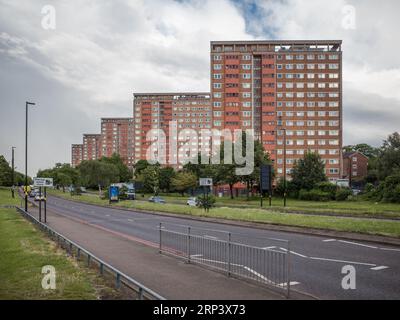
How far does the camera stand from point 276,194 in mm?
72125

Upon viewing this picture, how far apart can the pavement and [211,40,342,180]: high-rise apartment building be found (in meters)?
86.5

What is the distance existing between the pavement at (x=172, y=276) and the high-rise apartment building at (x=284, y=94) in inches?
3407

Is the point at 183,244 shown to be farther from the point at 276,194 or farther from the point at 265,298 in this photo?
the point at 276,194

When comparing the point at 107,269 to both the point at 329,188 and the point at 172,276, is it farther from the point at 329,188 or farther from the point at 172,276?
the point at 329,188

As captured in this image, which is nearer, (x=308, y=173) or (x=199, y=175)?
(x=308, y=173)

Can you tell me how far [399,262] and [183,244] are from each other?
311 inches

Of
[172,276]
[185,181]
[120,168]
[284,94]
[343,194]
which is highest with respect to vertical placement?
[284,94]

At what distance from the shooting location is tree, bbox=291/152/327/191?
66625 mm

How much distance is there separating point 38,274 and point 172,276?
381cm

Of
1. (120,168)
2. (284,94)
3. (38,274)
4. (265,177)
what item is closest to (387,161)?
(284,94)

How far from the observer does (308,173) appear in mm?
67375

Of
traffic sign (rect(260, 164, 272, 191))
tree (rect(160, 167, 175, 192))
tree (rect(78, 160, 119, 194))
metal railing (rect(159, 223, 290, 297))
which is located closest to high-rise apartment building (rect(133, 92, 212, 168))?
tree (rect(160, 167, 175, 192))

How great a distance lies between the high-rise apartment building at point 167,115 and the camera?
159125 millimetres
